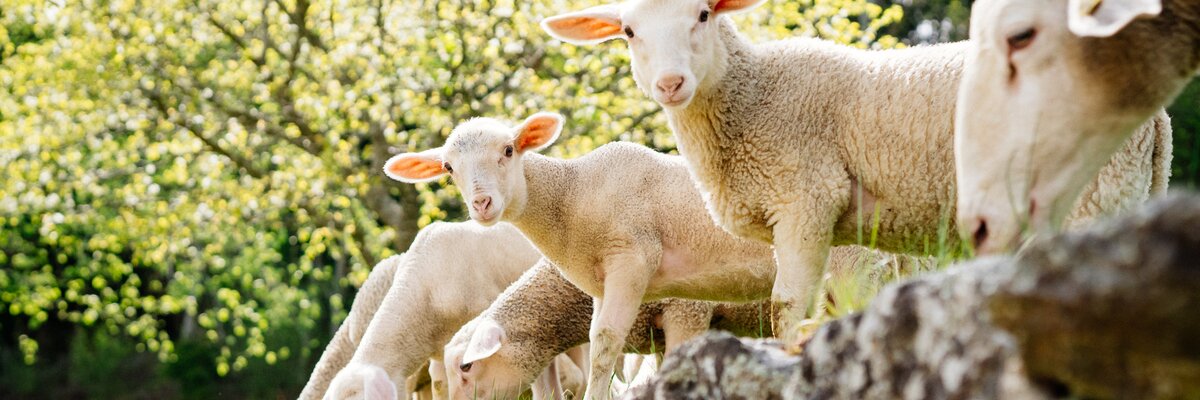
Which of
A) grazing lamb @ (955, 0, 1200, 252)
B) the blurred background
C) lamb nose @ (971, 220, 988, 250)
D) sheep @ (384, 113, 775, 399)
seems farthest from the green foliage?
lamb nose @ (971, 220, 988, 250)

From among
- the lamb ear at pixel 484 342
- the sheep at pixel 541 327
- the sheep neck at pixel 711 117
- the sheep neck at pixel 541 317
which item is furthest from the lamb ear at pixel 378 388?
the sheep neck at pixel 711 117

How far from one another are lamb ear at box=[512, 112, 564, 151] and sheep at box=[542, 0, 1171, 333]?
1292mm

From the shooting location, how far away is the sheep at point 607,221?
569cm

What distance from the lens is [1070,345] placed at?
1.33 m

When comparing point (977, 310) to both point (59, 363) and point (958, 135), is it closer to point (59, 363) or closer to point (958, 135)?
point (958, 135)

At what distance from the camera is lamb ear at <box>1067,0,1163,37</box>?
81.8 inches

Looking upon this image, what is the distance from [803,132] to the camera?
4496 millimetres

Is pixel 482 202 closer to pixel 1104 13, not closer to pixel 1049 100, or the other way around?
pixel 1049 100

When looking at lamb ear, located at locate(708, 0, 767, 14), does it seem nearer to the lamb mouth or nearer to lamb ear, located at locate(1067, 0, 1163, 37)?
the lamb mouth

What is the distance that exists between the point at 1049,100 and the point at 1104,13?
1.04ft

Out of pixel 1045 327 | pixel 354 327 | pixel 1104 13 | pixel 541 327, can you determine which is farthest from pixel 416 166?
pixel 1045 327

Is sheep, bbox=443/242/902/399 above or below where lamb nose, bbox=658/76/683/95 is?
below

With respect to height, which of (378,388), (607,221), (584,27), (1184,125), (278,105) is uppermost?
(584,27)

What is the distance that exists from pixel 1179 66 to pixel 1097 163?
23 centimetres
